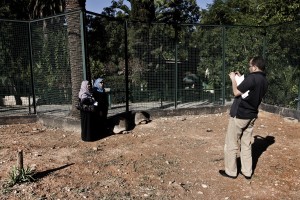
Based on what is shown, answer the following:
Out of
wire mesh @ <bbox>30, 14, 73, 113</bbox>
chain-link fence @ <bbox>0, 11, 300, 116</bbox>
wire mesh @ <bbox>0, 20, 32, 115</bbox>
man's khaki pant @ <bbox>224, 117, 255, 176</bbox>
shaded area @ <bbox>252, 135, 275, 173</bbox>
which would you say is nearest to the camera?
man's khaki pant @ <bbox>224, 117, 255, 176</bbox>

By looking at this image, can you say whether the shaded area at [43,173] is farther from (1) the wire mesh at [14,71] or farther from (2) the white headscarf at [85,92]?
(1) the wire mesh at [14,71]

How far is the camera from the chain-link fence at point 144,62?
9.03 meters

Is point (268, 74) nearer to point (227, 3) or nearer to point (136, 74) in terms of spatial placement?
point (136, 74)

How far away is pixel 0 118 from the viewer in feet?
27.9

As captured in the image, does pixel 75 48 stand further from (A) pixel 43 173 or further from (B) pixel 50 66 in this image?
(A) pixel 43 173

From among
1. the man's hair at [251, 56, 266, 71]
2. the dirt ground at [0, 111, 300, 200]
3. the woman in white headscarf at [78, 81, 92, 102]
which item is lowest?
the dirt ground at [0, 111, 300, 200]

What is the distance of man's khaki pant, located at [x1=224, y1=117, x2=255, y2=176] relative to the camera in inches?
189

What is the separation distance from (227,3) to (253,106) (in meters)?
25.5

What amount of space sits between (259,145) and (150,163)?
245cm

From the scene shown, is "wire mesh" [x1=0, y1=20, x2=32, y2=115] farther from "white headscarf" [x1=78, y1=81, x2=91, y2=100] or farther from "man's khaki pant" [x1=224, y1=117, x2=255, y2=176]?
"man's khaki pant" [x1=224, y1=117, x2=255, y2=176]

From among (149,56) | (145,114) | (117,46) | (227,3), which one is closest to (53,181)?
(145,114)

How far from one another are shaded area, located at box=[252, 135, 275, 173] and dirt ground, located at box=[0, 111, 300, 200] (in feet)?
0.06

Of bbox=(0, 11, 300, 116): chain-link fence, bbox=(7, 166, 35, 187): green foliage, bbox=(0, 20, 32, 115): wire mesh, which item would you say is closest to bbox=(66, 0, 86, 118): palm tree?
bbox=(0, 11, 300, 116): chain-link fence

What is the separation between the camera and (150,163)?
557 cm
